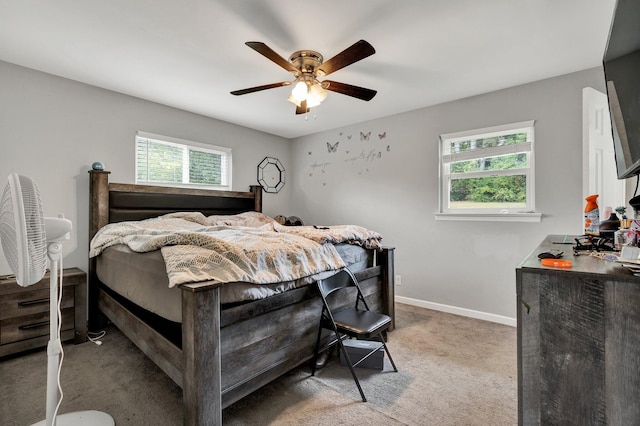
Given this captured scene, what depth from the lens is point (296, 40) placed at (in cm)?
207

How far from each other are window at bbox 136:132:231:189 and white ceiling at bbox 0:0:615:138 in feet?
1.87

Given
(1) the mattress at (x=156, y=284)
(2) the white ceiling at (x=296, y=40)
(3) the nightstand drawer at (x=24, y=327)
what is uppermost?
(2) the white ceiling at (x=296, y=40)

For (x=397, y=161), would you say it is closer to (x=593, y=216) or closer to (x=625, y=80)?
(x=593, y=216)

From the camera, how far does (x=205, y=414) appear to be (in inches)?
51.0

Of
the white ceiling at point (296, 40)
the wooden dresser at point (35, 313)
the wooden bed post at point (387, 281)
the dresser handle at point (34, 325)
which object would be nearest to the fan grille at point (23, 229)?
the white ceiling at point (296, 40)

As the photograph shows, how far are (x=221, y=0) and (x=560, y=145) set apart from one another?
9.73ft

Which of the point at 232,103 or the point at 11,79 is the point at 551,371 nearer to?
the point at 232,103

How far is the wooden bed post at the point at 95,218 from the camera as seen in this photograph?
2707mm

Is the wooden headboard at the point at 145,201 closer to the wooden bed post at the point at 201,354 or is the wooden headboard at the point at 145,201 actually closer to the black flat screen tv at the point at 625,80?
the wooden bed post at the point at 201,354

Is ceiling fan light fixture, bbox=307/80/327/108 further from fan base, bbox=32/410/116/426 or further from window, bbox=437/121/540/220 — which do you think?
fan base, bbox=32/410/116/426

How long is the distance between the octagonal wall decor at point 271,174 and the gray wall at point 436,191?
21.8 inches

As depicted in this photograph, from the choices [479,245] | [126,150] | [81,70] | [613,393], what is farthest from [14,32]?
[479,245]

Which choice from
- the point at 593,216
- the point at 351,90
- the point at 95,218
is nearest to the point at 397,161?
the point at 351,90

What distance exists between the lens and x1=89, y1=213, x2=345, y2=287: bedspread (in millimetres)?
1417
